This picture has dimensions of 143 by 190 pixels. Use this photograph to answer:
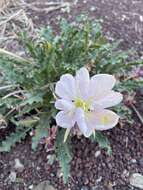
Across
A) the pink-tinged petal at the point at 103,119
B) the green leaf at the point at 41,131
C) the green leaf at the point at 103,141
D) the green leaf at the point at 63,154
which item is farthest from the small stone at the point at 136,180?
the pink-tinged petal at the point at 103,119

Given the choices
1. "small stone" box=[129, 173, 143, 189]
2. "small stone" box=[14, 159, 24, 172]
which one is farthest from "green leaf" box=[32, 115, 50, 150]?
"small stone" box=[129, 173, 143, 189]

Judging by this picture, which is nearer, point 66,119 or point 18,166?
point 66,119

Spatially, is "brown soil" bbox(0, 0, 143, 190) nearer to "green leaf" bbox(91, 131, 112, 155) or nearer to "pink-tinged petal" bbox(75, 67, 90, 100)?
"green leaf" bbox(91, 131, 112, 155)

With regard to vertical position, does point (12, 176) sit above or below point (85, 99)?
below

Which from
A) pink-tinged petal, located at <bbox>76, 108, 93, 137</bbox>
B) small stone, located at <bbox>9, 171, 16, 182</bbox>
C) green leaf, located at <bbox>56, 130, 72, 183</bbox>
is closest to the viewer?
pink-tinged petal, located at <bbox>76, 108, 93, 137</bbox>

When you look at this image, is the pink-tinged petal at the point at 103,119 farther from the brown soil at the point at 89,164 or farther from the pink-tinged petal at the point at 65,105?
the brown soil at the point at 89,164

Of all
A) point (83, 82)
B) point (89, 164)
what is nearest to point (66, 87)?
point (83, 82)

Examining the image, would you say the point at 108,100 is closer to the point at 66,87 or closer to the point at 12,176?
the point at 66,87
